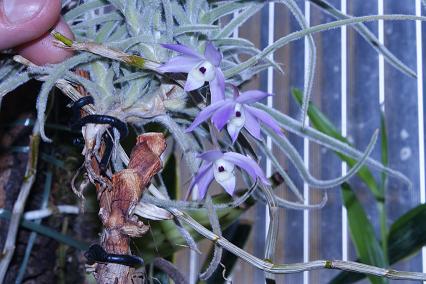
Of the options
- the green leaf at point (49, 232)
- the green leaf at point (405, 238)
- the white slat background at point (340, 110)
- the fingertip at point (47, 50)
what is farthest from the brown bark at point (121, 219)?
the white slat background at point (340, 110)

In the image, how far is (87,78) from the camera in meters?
0.43

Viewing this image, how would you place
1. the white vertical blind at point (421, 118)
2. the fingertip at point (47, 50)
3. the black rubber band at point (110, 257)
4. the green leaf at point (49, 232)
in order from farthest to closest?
the white vertical blind at point (421, 118) < the green leaf at point (49, 232) < the fingertip at point (47, 50) < the black rubber band at point (110, 257)

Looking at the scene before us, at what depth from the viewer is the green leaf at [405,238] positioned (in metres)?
0.73

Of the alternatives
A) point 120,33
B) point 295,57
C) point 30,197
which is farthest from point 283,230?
Answer: point 120,33

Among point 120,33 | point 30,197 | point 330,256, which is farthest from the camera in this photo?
point 330,256

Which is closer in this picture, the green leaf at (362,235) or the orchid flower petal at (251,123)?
the orchid flower petal at (251,123)

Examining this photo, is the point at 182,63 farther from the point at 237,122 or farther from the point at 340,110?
the point at 340,110

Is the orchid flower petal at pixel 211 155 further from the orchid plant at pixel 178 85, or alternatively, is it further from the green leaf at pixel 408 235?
the green leaf at pixel 408 235

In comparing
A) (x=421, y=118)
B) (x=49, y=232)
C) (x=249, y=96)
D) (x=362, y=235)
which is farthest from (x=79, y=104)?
(x=421, y=118)

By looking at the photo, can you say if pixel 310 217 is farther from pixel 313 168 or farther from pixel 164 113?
pixel 164 113

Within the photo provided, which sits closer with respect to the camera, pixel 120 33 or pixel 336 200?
pixel 120 33

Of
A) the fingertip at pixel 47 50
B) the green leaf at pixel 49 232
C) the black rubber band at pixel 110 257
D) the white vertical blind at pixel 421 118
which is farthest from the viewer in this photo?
the white vertical blind at pixel 421 118

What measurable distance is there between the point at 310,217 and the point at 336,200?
0.07 meters

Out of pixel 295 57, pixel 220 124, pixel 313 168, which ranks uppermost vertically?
pixel 295 57
